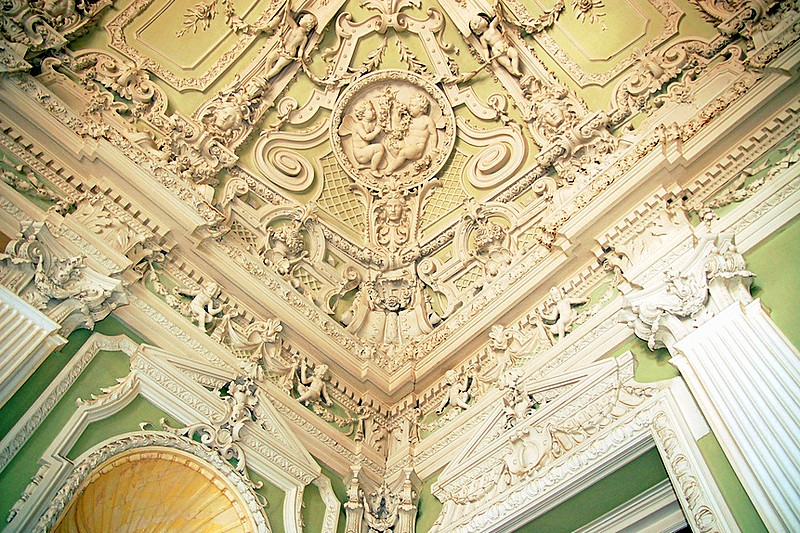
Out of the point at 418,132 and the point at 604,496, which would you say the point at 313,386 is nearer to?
the point at 604,496

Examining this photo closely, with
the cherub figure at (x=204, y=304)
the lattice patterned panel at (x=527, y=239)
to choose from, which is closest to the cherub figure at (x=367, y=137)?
the lattice patterned panel at (x=527, y=239)

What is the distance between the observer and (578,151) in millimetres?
7027

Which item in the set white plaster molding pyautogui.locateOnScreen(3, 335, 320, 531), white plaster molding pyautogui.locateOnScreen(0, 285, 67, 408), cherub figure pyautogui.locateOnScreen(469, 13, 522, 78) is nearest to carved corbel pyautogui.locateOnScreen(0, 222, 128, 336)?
white plaster molding pyautogui.locateOnScreen(0, 285, 67, 408)

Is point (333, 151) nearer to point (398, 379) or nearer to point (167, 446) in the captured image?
point (398, 379)

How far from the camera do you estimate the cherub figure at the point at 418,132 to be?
851 centimetres

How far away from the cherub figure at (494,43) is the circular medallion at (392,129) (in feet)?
2.73

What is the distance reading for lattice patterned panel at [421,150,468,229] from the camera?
837cm

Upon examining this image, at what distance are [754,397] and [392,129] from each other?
5890 millimetres

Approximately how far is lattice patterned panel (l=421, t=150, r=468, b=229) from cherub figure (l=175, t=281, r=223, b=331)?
123 inches

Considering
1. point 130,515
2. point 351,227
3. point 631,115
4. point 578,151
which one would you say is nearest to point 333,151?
point 351,227

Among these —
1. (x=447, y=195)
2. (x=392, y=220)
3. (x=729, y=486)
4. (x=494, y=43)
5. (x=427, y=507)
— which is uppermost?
(x=494, y=43)

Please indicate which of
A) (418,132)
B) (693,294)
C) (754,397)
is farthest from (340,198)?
(754,397)

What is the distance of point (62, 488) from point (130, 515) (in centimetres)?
94

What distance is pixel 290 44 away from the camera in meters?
8.20
